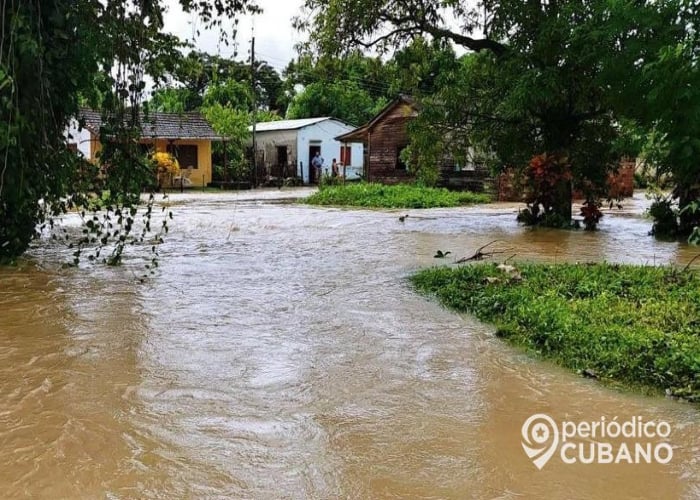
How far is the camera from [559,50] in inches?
545

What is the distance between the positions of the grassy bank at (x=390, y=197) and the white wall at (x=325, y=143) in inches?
475

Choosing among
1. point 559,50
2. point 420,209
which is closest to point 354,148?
point 420,209

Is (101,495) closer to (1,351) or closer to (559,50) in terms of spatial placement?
(1,351)

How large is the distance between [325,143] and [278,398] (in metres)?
35.2

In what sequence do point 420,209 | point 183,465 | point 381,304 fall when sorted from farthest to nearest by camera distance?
point 420,209
point 381,304
point 183,465

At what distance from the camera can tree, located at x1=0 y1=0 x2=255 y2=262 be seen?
285 inches

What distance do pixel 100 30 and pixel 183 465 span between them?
241 inches

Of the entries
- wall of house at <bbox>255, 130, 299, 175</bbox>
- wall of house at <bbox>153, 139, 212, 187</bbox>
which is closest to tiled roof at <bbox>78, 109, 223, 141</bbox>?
wall of house at <bbox>153, 139, 212, 187</bbox>

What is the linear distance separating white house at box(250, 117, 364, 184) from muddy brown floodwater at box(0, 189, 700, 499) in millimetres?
29547

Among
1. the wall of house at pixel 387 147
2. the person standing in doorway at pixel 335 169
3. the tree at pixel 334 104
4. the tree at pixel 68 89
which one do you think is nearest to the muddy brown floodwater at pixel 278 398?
the tree at pixel 68 89

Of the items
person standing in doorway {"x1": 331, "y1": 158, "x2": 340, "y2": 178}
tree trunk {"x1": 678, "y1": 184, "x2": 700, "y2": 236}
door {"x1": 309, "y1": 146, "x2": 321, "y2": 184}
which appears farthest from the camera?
door {"x1": 309, "y1": 146, "x2": 321, "y2": 184}

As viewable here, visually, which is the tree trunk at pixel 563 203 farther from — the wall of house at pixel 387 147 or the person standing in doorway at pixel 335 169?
the person standing in doorway at pixel 335 169

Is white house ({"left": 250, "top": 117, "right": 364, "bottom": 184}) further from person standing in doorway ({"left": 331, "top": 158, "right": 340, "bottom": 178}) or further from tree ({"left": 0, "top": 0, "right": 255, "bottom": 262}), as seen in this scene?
tree ({"left": 0, "top": 0, "right": 255, "bottom": 262})

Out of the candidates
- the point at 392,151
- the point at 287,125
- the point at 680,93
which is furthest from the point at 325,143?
the point at 680,93
